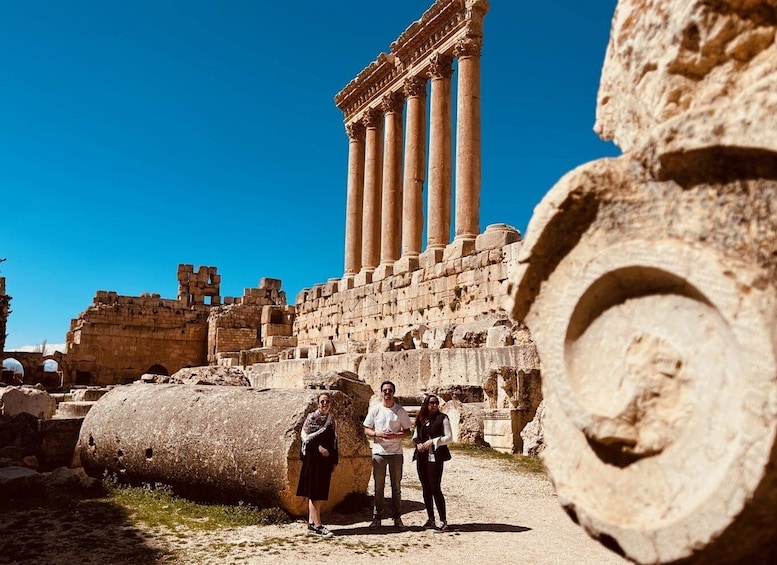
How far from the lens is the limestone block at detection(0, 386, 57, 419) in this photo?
490 inches

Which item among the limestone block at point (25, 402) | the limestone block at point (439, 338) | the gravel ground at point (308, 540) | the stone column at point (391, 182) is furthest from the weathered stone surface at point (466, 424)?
the stone column at point (391, 182)

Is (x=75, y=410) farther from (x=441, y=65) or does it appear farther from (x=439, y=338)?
(x=441, y=65)

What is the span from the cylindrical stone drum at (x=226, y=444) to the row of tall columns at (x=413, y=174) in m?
12.6

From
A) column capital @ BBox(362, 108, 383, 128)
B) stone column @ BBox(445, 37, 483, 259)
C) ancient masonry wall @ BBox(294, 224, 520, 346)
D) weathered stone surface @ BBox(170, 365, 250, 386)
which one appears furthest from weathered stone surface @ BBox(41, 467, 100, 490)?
column capital @ BBox(362, 108, 383, 128)

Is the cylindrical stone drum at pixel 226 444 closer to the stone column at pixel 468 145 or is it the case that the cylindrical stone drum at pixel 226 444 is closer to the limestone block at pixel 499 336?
the limestone block at pixel 499 336

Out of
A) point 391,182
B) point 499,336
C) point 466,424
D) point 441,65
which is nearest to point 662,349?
point 466,424

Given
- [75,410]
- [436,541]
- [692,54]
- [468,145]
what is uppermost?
[468,145]

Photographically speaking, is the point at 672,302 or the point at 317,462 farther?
the point at 317,462

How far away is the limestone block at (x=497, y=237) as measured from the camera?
57.3 ft

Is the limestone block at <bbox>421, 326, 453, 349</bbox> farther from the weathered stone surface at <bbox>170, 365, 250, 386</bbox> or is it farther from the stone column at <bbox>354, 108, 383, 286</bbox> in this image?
the stone column at <bbox>354, 108, 383, 286</bbox>

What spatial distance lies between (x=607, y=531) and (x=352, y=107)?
27.6 m

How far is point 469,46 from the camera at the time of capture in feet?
67.3

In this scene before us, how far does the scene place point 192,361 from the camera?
33062mm

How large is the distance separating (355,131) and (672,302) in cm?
2708
